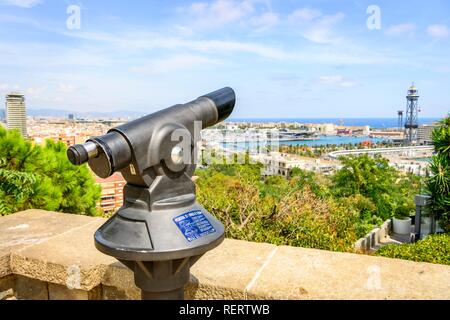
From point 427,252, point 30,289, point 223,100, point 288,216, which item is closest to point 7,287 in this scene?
point 30,289

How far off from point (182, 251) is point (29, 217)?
6.19 feet

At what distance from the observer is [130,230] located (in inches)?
44.9

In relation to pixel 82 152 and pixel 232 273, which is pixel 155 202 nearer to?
pixel 82 152

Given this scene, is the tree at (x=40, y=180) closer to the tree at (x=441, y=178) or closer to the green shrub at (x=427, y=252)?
the green shrub at (x=427, y=252)

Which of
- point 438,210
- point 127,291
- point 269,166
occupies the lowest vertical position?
point 269,166

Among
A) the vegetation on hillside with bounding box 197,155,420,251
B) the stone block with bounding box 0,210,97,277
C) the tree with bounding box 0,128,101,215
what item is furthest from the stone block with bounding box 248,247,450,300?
the vegetation on hillside with bounding box 197,155,420,251

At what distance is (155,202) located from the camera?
115 centimetres

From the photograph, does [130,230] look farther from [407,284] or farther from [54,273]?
[407,284]

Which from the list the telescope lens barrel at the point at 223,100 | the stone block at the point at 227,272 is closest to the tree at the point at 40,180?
the stone block at the point at 227,272

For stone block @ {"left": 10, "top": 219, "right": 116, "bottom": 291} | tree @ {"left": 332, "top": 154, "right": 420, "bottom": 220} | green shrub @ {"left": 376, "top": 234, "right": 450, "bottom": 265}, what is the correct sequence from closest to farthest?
stone block @ {"left": 10, "top": 219, "right": 116, "bottom": 291} → green shrub @ {"left": 376, "top": 234, "right": 450, "bottom": 265} → tree @ {"left": 332, "top": 154, "right": 420, "bottom": 220}

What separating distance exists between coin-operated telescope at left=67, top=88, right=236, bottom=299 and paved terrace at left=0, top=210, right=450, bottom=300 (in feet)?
1.23

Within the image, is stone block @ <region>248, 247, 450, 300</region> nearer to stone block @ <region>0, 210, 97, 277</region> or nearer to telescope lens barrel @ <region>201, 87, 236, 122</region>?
telescope lens barrel @ <region>201, 87, 236, 122</region>

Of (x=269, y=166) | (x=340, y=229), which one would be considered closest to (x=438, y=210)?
(x=340, y=229)

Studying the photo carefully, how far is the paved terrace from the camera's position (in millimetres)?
1448
